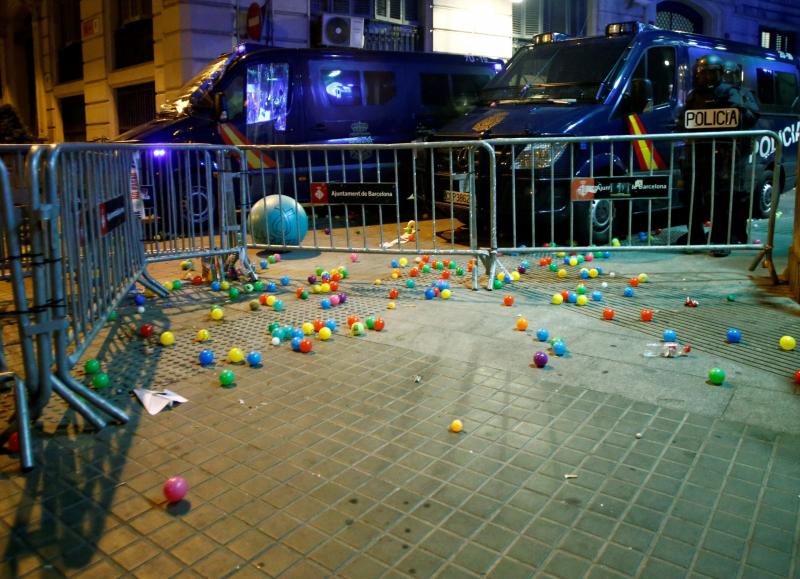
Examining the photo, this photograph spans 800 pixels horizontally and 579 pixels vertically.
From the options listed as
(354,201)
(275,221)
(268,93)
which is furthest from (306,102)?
(354,201)

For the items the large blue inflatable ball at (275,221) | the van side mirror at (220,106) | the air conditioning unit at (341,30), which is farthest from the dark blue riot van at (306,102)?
the air conditioning unit at (341,30)

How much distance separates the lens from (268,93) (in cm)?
1181

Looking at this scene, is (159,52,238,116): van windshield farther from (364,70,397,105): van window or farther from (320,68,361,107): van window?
(364,70,397,105): van window

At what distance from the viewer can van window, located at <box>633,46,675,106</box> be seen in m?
9.48

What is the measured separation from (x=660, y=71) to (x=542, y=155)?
2.58 metres

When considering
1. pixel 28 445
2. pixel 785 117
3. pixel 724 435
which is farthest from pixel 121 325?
pixel 785 117

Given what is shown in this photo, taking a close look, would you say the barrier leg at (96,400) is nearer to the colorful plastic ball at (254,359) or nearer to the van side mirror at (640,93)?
the colorful plastic ball at (254,359)

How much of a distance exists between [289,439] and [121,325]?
9.84 feet

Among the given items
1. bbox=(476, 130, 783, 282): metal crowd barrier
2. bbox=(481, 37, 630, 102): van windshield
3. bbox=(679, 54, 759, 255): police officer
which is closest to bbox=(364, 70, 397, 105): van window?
bbox=(481, 37, 630, 102): van windshield

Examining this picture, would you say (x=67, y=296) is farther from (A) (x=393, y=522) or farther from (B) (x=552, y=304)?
(B) (x=552, y=304)

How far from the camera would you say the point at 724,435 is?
3695 mm

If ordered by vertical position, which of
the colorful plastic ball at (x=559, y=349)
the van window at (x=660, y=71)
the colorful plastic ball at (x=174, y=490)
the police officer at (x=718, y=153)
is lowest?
the colorful plastic ball at (x=174, y=490)

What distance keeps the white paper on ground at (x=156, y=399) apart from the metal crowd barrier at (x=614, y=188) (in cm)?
374

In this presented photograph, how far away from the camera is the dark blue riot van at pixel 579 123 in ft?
28.2
